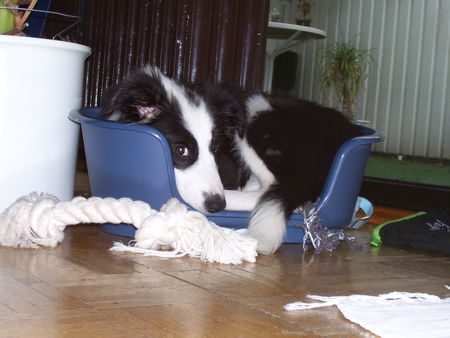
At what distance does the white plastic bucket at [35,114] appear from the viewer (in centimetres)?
226

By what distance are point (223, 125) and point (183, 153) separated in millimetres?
223

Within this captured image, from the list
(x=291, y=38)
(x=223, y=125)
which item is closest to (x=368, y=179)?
(x=291, y=38)

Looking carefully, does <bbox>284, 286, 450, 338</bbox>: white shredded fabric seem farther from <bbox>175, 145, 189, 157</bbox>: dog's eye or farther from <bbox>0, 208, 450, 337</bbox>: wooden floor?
<bbox>175, 145, 189, 157</bbox>: dog's eye

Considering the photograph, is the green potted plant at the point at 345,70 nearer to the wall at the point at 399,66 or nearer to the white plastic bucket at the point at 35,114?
the wall at the point at 399,66

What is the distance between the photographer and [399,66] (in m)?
3.51

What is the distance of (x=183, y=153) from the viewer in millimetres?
2248

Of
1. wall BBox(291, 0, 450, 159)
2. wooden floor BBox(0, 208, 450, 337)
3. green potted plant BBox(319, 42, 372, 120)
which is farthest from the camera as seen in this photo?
green potted plant BBox(319, 42, 372, 120)

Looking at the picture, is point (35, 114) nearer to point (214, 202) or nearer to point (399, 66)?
point (214, 202)

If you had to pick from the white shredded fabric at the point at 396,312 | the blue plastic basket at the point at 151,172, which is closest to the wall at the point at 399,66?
the blue plastic basket at the point at 151,172

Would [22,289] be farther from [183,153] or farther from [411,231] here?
[411,231]

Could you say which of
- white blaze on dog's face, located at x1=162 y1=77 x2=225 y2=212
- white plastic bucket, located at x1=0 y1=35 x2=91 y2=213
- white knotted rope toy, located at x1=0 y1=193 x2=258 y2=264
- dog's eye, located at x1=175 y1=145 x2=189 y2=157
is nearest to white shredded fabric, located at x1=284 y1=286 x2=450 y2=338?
white knotted rope toy, located at x1=0 y1=193 x2=258 y2=264

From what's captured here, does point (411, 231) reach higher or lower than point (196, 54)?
lower

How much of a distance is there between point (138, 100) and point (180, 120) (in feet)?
0.49

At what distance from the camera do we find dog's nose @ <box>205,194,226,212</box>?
6.99 feet
